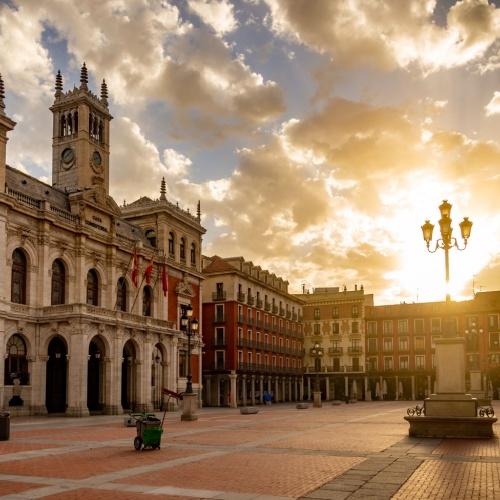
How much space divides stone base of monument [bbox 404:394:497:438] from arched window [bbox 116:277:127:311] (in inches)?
1279

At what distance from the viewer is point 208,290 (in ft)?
231

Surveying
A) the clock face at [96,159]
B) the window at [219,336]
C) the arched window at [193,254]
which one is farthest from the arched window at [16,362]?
the window at [219,336]

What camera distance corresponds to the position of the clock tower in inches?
2031

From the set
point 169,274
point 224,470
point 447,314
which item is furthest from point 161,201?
point 224,470

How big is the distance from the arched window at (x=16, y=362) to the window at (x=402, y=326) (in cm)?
6553

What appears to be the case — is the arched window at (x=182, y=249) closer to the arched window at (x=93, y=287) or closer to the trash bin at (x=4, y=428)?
the arched window at (x=93, y=287)

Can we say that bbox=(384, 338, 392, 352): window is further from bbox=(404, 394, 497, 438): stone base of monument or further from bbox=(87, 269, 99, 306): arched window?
bbox=(404, 394, 497, 438): stone base of monument

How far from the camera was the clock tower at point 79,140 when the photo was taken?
51594 mm

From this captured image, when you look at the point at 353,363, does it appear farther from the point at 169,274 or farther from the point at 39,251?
the point at 39,251

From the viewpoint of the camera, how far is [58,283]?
43312 mm

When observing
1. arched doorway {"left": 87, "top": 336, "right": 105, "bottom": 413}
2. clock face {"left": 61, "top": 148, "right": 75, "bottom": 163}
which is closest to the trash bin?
arched doorway {"left": 87, "top": 336, "right": 105, "bottom": 413}

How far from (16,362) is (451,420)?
1099 inches

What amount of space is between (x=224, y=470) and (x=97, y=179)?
40097mm

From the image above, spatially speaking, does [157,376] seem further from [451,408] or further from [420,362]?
[420,362]
